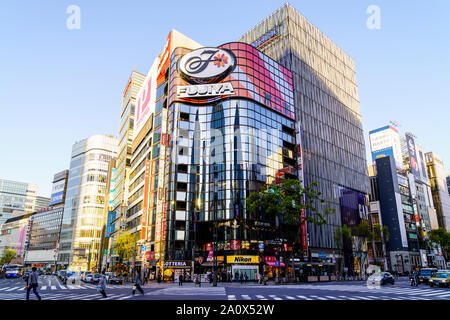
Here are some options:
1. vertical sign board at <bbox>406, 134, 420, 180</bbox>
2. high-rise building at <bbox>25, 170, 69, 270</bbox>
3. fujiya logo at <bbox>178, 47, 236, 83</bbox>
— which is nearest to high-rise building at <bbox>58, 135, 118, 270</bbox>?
high-rise building at <bbox>25, 170, 69, 270</bbox>

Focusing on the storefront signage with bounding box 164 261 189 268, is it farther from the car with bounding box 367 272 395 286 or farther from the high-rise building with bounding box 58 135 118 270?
the high-rise building with bounding box 58 135 118 270

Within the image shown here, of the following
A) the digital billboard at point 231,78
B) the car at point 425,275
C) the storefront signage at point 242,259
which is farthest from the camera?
the digital billboard at point 231,78

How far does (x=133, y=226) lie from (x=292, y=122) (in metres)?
45.8

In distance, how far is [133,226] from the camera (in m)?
77.9

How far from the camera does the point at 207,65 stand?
64.9 meters

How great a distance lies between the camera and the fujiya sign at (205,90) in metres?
63.7

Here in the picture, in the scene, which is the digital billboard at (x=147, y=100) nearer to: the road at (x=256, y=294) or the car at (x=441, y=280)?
the road at (x=256, y=294)

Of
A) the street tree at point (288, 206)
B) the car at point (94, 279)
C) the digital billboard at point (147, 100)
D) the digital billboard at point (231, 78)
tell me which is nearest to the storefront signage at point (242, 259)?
the street tree at point (288, 206)

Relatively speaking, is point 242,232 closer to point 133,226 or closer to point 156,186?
point 156,186

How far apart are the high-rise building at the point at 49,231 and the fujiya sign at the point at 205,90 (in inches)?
4202

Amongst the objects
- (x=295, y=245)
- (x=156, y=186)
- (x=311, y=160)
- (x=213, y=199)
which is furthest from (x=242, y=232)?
(x=311, y=160)

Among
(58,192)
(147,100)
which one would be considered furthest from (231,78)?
(58,192)

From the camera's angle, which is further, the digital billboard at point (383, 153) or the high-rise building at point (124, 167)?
the digital billboard at point (383, 153)

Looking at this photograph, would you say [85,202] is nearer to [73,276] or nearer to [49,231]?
[49,231]
